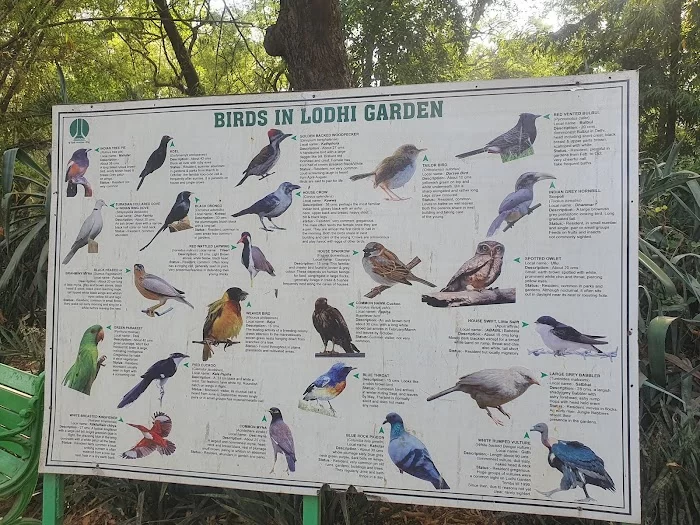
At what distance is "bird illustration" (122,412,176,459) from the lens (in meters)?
2.27

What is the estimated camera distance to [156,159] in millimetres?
2344

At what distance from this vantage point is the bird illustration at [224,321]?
2234 millimetres

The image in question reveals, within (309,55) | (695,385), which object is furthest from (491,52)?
(695,385)

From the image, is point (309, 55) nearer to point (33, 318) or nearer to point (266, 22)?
point (33, 318)

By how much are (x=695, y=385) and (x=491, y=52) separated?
27291 millimetres

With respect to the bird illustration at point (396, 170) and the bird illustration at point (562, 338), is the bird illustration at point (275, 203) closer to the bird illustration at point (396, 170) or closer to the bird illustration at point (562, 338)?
the bird illustration at point (396, 170)

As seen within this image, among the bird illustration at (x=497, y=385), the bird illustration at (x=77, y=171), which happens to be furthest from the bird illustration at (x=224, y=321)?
the bird illustration at (x=497, y=385)

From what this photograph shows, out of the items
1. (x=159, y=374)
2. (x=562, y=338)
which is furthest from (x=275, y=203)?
(x=562, y=338)

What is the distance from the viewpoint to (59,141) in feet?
8.04

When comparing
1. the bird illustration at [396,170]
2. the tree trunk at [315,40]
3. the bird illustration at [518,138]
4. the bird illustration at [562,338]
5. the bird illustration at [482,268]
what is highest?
the tree trunk at [315,40]

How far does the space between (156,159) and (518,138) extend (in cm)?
143

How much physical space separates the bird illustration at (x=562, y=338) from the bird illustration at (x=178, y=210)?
142cm

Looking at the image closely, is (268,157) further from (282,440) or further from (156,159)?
(282,440)

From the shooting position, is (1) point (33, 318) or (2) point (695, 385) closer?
(2) point (695, 385)
